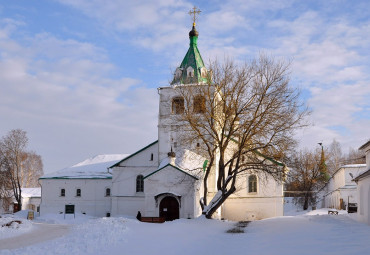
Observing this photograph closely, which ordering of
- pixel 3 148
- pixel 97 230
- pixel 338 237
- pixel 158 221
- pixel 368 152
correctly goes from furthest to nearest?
pixel 3 148 → pixel 158 221 → pixel 368 152 → pixel 97 230 → pixel 338 237

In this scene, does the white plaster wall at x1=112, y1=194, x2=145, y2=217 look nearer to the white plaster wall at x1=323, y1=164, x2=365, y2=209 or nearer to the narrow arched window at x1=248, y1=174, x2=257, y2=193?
the narrow arched window at x1=248, y1=174, x2=257, y2=193

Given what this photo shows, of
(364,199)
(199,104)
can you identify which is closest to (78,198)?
(199,104)

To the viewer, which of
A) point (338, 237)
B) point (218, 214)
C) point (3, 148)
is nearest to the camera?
point (338, 237)

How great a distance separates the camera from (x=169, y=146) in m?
34.9

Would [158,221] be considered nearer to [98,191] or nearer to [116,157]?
[98,191]

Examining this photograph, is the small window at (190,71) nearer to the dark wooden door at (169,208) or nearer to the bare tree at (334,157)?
the dark wooden door at (169,208)

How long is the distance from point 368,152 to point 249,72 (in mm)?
8511

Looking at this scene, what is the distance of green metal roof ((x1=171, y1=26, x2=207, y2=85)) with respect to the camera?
110 feet

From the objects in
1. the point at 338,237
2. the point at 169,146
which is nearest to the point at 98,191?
the point at 169,146

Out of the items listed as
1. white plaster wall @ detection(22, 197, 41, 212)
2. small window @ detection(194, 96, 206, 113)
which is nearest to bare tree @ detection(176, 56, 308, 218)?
small window @ detection(194, 96, 206, 113)

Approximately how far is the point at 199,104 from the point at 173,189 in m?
7.68

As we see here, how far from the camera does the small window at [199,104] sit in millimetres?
26442

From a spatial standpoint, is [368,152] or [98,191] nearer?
[368,152]

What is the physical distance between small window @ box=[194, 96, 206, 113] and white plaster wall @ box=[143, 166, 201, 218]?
5.99 m
